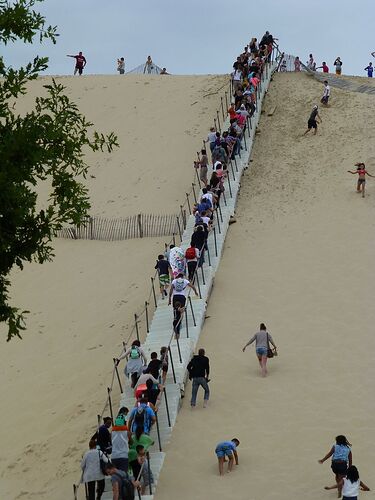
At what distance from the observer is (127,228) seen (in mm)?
36500

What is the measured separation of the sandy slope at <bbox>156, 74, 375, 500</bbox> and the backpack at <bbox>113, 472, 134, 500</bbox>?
1.21 metres

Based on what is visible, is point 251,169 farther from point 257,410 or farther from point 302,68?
point 257,410

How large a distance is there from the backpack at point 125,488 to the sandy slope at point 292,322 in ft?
3.96

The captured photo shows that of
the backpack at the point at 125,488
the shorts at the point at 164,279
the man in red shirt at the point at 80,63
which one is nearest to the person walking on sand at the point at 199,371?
the backpack at the point at 125,488

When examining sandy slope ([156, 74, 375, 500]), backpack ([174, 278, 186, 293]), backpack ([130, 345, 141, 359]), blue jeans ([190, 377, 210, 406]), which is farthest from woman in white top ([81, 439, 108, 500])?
backpack ([174, 278, 186, 293])

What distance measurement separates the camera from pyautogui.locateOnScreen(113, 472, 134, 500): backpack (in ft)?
58.9

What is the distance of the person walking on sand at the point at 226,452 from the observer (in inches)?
764

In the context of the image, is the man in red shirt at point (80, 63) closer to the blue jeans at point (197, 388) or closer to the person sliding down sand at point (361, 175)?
the person sliding down sand at point (361, 175)

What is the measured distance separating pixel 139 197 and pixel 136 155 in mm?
4392

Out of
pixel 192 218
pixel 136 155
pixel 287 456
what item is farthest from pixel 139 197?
pixel 287 456

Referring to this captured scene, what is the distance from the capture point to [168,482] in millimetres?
19578

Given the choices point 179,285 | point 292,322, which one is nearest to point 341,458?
point 179,285

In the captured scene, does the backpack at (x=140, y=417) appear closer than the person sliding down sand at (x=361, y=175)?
Yes

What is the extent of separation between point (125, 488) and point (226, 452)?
7.14 ft
